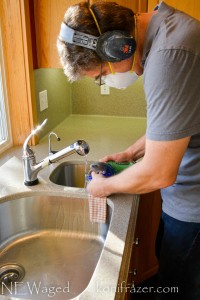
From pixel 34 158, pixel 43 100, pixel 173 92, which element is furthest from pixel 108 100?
pixel 173 92

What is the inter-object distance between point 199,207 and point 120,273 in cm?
36

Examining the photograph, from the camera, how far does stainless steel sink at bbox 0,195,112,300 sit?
0.95 metres

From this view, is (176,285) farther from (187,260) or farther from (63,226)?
(63,226)

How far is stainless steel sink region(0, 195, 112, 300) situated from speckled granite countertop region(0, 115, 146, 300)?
51mm

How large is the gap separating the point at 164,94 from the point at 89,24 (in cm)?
27

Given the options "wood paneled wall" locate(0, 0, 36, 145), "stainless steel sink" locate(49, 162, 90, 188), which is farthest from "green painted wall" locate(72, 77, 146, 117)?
"stainless steel sink" locate(49, 162, 90, 188)

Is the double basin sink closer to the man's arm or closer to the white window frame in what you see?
the man's arm

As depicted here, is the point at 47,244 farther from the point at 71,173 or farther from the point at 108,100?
the point at 108,100

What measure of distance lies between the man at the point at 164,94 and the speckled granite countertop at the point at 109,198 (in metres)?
0.10

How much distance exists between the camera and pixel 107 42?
76 cm

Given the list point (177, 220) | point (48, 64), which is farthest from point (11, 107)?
point (177, 220)

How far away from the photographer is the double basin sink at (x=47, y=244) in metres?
0.96

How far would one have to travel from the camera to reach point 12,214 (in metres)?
1.14

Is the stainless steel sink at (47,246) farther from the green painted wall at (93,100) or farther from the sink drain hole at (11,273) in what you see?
the green painted wall at (93,100)
